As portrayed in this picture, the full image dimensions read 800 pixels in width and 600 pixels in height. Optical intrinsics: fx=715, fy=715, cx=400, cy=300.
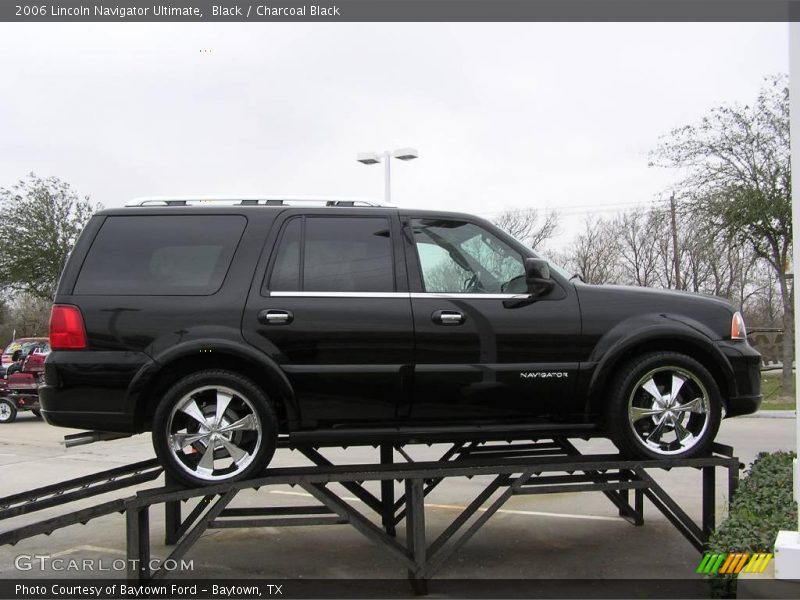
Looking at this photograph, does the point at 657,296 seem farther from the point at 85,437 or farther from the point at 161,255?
the point at 85,437

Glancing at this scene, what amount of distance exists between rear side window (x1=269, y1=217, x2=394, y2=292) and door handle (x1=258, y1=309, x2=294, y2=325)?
18 cm

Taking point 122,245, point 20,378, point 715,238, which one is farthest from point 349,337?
point 715,238

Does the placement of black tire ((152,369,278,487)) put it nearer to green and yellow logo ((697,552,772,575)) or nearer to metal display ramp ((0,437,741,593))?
metal display ramp ((0,437,741,593))

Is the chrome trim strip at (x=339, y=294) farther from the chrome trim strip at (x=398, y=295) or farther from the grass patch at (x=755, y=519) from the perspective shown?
the grass patch at (x=755, y=519)

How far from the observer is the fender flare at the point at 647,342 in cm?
475

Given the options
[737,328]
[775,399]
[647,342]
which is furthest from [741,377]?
[775,399]

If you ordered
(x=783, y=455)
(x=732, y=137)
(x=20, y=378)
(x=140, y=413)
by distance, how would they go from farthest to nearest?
1. (x=732, y=137)
2. (x=20, y=378)
3. (x=783, y=455)
4. (x=140, y=413)

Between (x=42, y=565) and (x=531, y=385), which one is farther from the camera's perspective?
(x=42, y=565)

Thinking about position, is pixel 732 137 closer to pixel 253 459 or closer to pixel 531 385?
pixel 531 385

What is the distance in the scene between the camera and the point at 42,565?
5.86 m

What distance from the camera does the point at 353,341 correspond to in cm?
462

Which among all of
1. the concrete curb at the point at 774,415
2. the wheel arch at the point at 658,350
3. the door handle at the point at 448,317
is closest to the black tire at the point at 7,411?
the door handle at the point at 448,317

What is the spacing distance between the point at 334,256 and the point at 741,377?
2885 mm

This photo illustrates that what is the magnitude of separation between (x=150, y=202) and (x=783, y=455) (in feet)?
17.1
